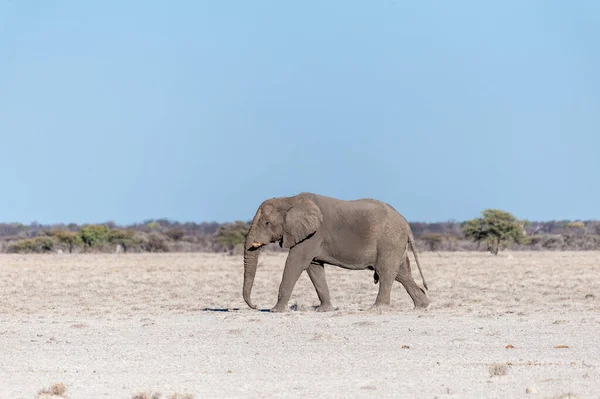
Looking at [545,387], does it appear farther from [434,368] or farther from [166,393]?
[166,393]

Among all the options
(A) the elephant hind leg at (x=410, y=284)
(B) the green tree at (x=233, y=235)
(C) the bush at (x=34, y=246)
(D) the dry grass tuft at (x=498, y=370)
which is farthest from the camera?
(C) the bush at (x=34, y=246)

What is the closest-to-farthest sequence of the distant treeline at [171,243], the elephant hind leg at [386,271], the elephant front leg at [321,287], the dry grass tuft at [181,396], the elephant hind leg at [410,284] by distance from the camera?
the dry grass tuft at [181,396] < the elephant hind leg at [386,271] < the elephant front leg at [321,287] < the elephant hind leg at [410,284] < the distant treeline at [171,243]

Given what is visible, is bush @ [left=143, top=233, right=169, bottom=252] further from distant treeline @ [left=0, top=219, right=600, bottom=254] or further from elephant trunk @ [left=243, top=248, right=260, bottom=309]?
elephant trunk @ [left=243, top=248, right=260, bottom=309]

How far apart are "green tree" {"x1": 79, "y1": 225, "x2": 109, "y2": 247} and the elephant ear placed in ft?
184

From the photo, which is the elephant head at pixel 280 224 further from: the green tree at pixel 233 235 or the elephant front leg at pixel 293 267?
the green tree at pixel 233 235

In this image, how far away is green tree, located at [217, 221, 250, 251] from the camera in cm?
7319

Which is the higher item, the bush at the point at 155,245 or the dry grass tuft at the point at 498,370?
the bush at the point at 155,245

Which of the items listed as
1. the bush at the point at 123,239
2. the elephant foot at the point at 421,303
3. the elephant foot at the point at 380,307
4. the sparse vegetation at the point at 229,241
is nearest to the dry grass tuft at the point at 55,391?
the elephant foot at the point at 380,307

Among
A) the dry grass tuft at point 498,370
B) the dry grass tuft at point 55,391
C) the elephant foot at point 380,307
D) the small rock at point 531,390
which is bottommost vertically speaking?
the dry grass tuft at point 55,391

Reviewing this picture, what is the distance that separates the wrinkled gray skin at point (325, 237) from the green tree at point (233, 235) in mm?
48711

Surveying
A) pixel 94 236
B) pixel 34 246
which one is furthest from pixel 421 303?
pixel 94 236

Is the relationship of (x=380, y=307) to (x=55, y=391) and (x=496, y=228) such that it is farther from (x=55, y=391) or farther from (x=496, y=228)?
(x=496, y=228)

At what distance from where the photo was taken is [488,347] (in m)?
16.0

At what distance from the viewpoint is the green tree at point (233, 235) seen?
73188 mm
